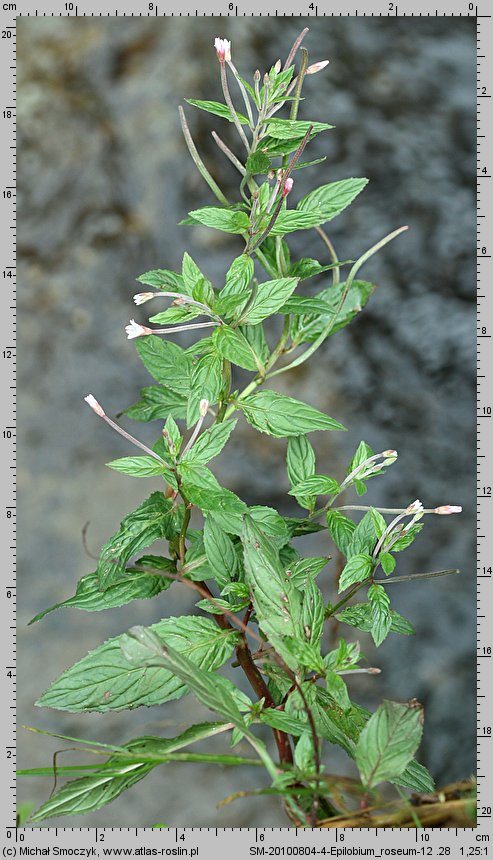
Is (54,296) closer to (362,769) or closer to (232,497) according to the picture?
(232,497)

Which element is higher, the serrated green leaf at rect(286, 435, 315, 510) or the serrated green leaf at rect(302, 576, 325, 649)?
the serrated green leaf at rect(286, 435, 315, 510)

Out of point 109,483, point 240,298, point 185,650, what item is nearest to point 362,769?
point 185,650

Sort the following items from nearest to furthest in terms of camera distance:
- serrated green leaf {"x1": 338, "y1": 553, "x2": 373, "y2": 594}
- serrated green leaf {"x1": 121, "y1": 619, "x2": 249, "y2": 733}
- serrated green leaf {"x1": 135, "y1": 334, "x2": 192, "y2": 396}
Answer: serrated green leaf {"x1": 121, "y1": 619, "x2": 249, "y2": 733} < serrated green leaf {"x1": 338, "y1": 553, "x2": 373, "y2": 594} < serrated green leaf {"x1": 135, "y1": 334, "x2": 192, "y2": 396}

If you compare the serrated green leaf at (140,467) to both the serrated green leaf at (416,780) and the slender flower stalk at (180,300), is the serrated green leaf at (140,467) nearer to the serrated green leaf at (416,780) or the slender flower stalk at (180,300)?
the slender flower stalk at (180,300)

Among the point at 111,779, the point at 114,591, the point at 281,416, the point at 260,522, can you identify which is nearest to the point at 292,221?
the point at 281,416

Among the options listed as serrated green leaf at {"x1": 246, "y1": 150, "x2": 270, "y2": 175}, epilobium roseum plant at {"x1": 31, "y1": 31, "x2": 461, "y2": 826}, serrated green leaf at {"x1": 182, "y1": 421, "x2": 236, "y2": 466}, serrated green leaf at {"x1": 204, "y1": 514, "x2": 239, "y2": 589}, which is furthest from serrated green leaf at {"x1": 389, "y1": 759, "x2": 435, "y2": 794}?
serrated green leaf at {"x1": 246, "y1": 150, "x2": 270, "y2": 175}

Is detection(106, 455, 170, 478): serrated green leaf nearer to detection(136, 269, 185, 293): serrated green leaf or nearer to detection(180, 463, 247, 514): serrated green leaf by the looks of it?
detection(180, 463, 247, 514): serrated green leaf

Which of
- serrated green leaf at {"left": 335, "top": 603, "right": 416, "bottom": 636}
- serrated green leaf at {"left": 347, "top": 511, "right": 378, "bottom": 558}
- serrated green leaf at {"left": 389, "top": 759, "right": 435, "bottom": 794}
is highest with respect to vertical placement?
serrated green leaf at {"left": 347, "top": 511, "right": 378, "bottom": 558}

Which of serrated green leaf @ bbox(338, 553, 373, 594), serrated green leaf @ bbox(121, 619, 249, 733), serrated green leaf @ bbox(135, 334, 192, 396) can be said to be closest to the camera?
serrated green leaf @ bbox(121, 619, 249, 733)
